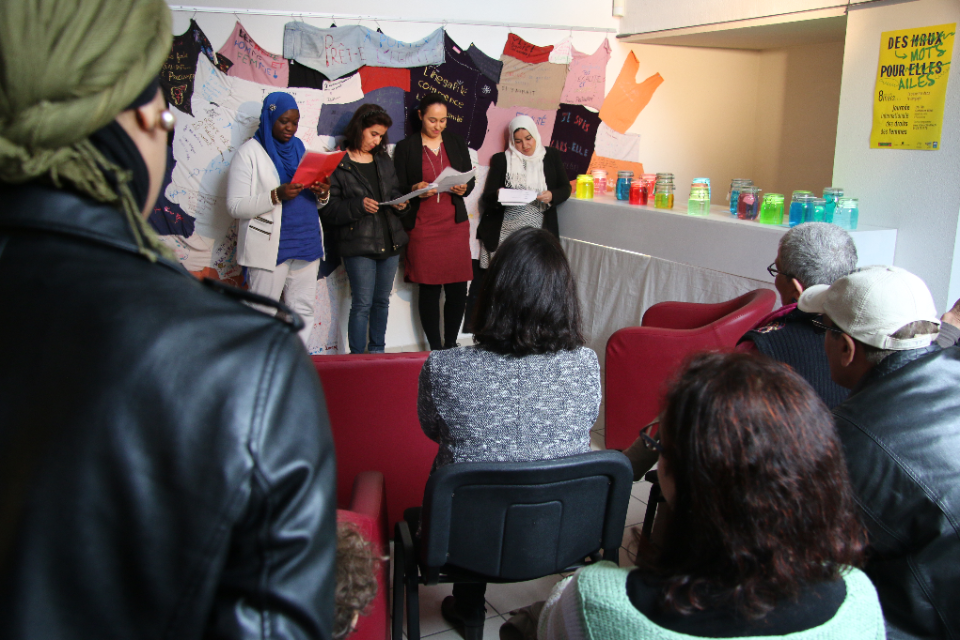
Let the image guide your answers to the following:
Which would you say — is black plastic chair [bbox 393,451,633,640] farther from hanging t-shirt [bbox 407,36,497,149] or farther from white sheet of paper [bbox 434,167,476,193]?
hanging t-shirt [bbox 407,36,497,149]

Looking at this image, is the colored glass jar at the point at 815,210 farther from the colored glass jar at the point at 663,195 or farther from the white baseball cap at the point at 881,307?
the white baseball cap at the point at 881,307

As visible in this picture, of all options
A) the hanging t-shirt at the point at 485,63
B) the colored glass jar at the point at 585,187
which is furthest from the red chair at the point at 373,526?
the hanging t-shirt at the point at 485,63

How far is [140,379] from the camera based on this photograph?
1.74 feet

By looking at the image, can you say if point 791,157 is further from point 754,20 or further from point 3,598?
point 3,598

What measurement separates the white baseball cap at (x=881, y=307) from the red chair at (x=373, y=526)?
102 cm

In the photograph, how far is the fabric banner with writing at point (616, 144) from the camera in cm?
519

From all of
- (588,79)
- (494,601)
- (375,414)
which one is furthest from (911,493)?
(588,79)

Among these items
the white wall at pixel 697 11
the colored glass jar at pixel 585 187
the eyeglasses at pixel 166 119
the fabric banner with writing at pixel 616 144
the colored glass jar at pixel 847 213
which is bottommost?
the colored glass jar at pixel 847 213

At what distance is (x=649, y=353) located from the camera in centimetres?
291

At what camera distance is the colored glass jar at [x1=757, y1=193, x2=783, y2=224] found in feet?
11.7


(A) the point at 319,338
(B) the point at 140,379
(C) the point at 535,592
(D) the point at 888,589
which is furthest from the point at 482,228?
(B) the point at 140,379

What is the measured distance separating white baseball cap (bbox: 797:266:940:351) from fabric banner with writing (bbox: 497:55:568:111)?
372cm

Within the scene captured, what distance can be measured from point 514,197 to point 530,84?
903mm

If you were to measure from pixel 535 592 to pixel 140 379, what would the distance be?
194cm
